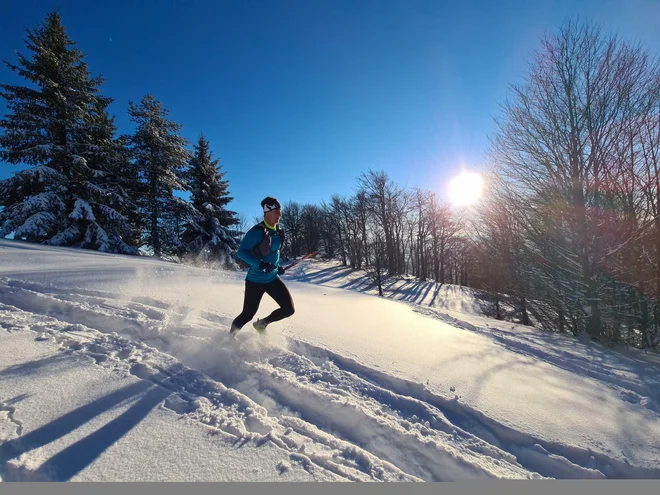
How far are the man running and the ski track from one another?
11.5 inches

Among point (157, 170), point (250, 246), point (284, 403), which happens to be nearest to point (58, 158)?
point (157, 170)

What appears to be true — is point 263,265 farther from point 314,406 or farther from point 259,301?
point 314,406

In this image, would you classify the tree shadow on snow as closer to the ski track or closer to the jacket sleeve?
the ski track

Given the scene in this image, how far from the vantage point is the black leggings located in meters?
3.16

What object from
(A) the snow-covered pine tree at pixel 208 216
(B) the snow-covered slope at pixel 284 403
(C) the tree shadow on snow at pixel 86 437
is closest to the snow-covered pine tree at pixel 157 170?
(A) the snow-covered pine tree at pixel 208 216

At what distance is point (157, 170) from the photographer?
1586 cm

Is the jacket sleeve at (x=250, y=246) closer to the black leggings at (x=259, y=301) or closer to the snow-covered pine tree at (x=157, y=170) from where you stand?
the black leggings at (x=259, y=301)

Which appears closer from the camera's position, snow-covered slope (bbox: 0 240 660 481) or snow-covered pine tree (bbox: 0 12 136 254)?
snow-covered slope (bbox: 0 240 660 481)

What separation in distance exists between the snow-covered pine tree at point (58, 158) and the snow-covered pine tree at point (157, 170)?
1.67 m

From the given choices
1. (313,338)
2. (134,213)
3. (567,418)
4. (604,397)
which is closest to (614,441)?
(567,418)

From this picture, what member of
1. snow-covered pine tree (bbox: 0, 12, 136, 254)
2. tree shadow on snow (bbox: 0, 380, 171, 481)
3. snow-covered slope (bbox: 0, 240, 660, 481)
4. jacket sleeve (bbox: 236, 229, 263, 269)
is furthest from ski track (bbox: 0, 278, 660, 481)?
snow-covered pine tree (bbox: 0, 12, 136, 254)

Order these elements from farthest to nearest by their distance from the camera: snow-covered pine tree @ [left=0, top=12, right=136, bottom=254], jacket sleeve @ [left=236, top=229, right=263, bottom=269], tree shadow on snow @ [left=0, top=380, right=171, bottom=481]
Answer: snow-covered pine tree @ [left=0, top=12, right=136, bottom=254] → jacket sleeve @ [left=236, top=229, right=263, bottom=269] → tree shadow on snow @ [left=0, top=380, right=171, bottom=481]

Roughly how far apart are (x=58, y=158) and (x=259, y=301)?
15.4m

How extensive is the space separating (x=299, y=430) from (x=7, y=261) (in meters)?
7.73
